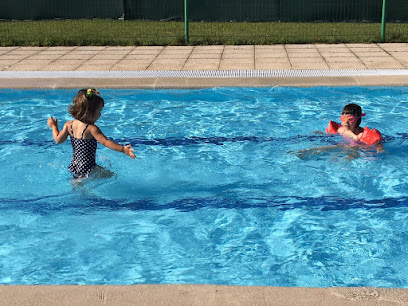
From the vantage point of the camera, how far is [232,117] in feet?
26.4

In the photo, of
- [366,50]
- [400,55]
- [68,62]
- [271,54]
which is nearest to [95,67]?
[68,62]

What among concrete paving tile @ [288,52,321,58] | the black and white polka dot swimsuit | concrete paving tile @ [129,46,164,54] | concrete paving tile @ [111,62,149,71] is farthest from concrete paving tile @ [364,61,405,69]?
the black and white polka dot swimsuit

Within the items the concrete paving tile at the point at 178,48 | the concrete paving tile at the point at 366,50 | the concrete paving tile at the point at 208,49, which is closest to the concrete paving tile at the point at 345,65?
the concrete paving tile at the point at 366,50

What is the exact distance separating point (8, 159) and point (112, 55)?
4.75 meters

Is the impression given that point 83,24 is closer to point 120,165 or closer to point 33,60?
point 33,60

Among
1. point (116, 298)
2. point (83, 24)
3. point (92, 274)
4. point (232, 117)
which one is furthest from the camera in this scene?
point (83, 24)

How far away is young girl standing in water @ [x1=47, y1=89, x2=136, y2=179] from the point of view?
4992mm

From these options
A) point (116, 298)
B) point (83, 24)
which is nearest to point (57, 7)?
point (83, 24)

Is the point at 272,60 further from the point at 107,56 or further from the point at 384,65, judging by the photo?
the point at 107,56

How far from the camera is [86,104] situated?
5008mm

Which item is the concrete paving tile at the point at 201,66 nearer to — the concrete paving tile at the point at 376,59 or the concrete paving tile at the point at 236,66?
the concrete paving tile at the point at 236,66

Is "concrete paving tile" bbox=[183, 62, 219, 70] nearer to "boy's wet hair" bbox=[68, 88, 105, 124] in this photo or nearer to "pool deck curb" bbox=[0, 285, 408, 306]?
"boy's wet hair" bbox=[68, 88, 105, 124]

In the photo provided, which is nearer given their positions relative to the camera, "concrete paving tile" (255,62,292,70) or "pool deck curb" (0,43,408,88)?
"pool deck curb" (0,43,408,88)

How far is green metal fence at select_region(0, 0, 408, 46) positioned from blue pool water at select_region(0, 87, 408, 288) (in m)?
4.39
